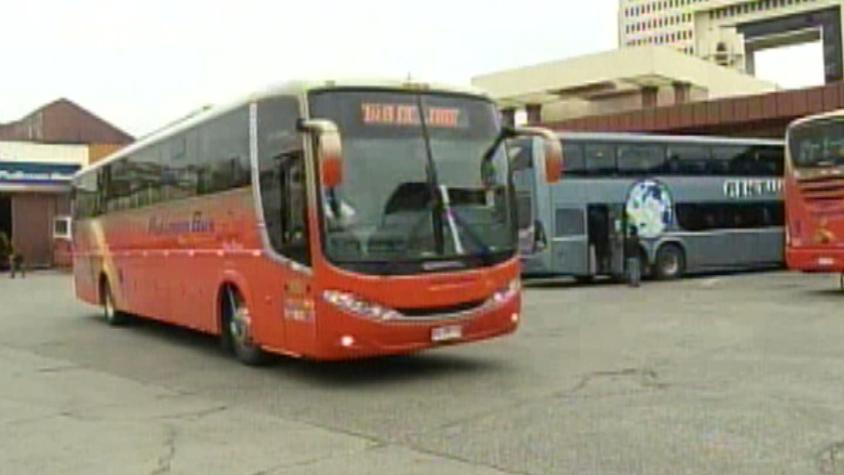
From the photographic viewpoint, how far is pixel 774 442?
681cm

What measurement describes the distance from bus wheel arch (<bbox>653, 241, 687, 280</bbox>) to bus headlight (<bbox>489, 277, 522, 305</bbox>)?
14.6 metres

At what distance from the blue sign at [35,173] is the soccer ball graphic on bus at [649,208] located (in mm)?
26693

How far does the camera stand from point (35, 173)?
1656 inches

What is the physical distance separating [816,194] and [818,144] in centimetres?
93

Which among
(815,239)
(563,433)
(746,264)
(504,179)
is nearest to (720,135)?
(746,264)

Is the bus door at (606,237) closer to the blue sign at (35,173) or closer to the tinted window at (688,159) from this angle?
the tinted window at (688,159)

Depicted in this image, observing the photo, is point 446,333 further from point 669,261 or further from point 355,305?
point 669,261

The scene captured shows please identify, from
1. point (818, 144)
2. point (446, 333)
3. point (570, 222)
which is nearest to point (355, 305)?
point (446, 333)

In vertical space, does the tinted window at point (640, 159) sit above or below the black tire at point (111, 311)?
above

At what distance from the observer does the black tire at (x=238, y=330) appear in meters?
11.7

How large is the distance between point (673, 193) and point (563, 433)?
59.0 feet

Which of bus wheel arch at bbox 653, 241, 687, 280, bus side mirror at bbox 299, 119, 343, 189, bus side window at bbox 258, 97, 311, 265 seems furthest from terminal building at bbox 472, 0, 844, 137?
bus wheel arch at bbox 653, 241, 687, 280

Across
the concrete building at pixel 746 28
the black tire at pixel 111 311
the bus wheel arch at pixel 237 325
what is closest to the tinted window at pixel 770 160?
the black tire at pixel 111 311

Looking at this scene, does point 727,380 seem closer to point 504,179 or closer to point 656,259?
point 504,179
